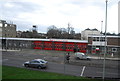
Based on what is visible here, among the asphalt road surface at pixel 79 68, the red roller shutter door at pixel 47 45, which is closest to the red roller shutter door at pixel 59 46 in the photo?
the red roller shutter door at pixel 47 45

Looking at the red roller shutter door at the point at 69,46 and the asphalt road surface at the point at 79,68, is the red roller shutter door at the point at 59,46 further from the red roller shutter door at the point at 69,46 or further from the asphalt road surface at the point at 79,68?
the asphalt road surface at the point at 79,68

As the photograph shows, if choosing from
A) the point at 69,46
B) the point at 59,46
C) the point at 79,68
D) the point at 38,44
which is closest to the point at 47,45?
the point at 38,44

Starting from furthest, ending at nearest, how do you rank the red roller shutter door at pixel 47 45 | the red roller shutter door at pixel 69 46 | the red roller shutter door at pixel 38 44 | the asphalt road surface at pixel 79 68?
1. the red roller shutter door at pixel 38 44
2. the red roller shutter door at pixel 47 45
3. the red roller shutter door at pixel 69 46
4. the asphalt road surface at pixel 79 68

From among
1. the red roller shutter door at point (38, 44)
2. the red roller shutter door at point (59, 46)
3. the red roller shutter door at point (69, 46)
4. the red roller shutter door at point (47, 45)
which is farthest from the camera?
the red roller shutter door at point (38, 44)

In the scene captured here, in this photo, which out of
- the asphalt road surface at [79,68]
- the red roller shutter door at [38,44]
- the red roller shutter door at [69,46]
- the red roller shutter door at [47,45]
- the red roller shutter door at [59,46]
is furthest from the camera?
the red roller shutter door at [38,44]

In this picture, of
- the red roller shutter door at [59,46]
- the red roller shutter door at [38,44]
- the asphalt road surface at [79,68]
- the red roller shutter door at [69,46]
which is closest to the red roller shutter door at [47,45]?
the red roller shutter door at [38,44]

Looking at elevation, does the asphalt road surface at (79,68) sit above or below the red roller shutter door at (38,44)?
below

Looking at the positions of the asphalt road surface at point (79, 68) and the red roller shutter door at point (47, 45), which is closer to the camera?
the asphalt road surface at point (79, 68)

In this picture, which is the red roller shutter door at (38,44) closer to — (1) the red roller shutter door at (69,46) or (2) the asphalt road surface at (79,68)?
(1) the red roller shutter door at (69,46)

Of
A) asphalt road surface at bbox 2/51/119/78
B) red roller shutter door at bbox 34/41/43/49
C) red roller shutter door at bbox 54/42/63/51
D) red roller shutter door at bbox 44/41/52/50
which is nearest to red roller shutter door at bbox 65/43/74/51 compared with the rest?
red roller shutter door at bbox 54/42/63/51

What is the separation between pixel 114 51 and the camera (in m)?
37.0

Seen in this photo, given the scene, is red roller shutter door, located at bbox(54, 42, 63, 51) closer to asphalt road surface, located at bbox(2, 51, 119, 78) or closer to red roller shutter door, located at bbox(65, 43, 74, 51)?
red roller shutter door, located at bbox(65, 43, 74, 51)

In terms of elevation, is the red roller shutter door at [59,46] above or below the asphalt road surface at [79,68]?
above

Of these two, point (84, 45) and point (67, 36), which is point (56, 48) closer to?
point (84, 45)
